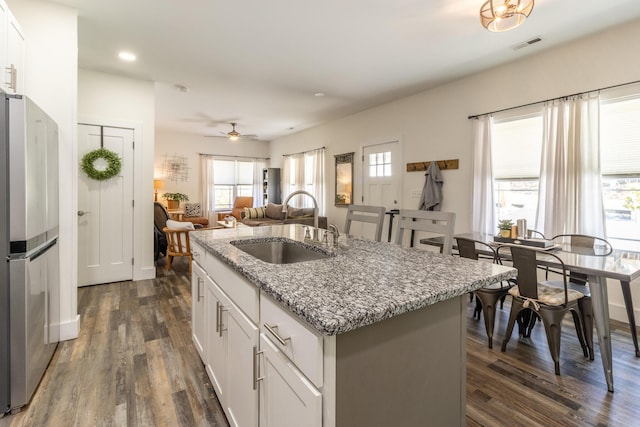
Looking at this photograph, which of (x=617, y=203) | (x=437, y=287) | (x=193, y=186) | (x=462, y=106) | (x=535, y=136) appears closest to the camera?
(x=437, y=287)

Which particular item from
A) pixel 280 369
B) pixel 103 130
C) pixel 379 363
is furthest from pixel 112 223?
pixel 379 363

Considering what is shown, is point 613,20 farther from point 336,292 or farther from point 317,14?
point 336,292

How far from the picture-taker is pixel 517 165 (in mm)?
3590

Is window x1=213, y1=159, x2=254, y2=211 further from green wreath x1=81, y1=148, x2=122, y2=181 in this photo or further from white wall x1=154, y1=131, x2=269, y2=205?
green wreath x1=81, y1=148, x2=122, y2=181

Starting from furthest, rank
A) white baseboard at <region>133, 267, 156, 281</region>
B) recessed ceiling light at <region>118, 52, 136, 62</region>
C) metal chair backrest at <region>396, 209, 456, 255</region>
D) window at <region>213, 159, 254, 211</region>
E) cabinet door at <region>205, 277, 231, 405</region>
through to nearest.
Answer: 1. window at <region>213, 159, 254, 211</region>
2. white baseboard at <region>133, 267, 156, 281</region>
3. recessed ceiling light at <region>118, 52, 136, 62</region>
4. metal chair backrest at <region>396, 209, 456, 255</region>
5. cabinet door at <region>205, 277, 231, 405</region>

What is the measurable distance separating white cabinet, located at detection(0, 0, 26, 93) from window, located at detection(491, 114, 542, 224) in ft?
14.6

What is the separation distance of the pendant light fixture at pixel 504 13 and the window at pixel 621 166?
152 centimetres

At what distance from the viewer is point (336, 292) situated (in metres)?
0.99

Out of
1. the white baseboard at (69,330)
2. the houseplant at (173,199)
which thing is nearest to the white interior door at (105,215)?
the white baseboard at (69,330)

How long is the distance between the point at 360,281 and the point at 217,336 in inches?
39.7

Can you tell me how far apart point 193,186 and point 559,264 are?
8.06 metres

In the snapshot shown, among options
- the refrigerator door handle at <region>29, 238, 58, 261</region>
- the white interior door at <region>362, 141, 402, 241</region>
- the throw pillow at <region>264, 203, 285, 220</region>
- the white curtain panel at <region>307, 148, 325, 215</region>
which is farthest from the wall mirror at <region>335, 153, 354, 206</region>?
the refrigerator door handle at <region>29, 238, 58, 261</region>

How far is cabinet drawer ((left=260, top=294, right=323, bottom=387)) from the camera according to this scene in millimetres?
824

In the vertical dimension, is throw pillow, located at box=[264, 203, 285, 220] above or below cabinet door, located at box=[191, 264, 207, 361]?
above
